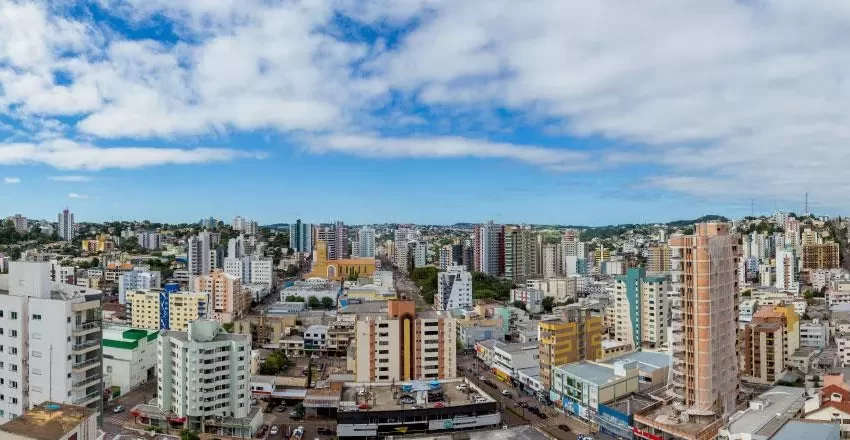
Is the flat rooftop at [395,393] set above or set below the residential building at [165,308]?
below

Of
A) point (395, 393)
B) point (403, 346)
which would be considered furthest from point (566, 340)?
point (395, 393)

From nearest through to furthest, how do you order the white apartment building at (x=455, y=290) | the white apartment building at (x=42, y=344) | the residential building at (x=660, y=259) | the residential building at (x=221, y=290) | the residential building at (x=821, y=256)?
the white apartment building at (x=42, y=344)
the residential building at (x=221, y=290)
the white apartment building at (x=455, y=290)
the residential building at (x=821, y=256)
the residential building at (x=660, y=259)

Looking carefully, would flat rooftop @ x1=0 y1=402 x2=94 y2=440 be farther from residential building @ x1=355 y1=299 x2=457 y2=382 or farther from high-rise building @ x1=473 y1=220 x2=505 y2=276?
high-rise building @ x1=473 y1=220 x2=505 y2=276

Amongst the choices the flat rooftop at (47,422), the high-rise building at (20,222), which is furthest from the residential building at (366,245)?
the flat rooftop at (47,422)

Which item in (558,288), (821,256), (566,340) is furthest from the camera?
(821,256)

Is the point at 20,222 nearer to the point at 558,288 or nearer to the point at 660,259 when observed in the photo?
the point at 558,288

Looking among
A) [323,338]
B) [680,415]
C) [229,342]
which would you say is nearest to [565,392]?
[680,415]

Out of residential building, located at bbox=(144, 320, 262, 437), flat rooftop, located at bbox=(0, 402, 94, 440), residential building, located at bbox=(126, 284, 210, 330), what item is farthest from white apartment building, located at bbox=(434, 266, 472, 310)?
flat rooftop, located at bbox=(0, 402, 94, 440)

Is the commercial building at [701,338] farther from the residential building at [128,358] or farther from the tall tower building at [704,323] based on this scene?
the residential building at [128,358]

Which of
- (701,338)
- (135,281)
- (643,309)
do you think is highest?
(701,338)
